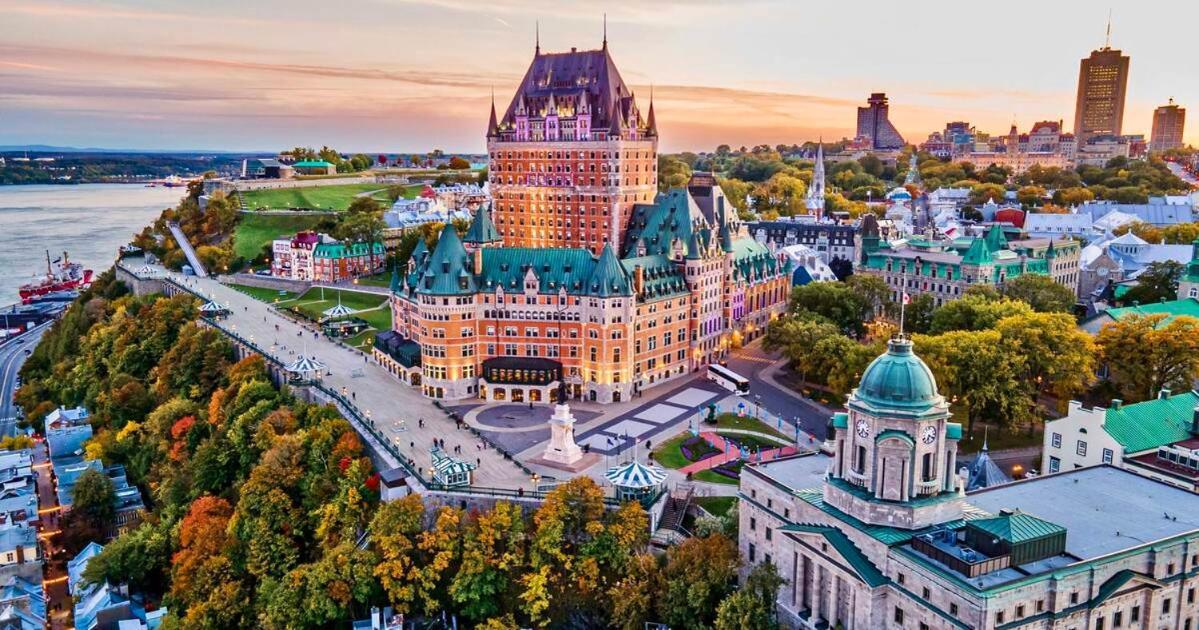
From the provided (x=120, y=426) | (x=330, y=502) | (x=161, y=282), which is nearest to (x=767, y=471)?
(x=330, y=502)

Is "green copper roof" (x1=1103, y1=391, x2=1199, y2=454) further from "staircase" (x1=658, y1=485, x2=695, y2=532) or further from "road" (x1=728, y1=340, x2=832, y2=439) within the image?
"staircase" (x1=658, y1=485, x2=695, y2=532)

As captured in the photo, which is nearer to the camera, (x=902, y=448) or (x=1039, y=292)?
(x=902, y=448)

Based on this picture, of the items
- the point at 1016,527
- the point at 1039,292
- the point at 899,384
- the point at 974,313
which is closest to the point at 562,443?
the point at 899,384

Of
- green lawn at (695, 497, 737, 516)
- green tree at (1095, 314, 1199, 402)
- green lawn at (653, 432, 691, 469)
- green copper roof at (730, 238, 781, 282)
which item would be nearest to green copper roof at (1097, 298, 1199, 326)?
green tree at (1095, 314, 1199, 402)

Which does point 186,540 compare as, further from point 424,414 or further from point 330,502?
point 424,414

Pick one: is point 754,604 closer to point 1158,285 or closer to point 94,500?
point 94,500

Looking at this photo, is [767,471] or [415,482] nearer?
[767,471]
